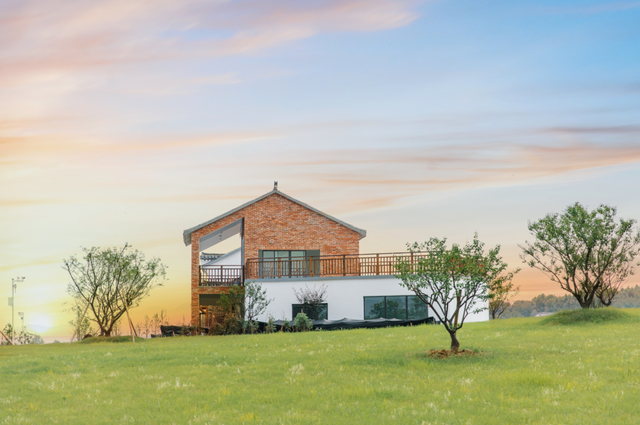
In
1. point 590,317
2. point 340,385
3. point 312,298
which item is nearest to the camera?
point 340,385

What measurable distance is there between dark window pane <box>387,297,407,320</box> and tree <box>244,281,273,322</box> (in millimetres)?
7374

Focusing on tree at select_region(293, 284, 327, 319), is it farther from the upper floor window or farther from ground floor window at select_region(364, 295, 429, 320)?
ground floor window at select_region(364, 295, 429, 320)

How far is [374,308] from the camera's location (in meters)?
32.1

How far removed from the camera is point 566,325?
24047 mm

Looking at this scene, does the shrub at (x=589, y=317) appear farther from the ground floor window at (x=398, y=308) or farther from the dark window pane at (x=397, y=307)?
the dark window pane at (x=397, y=307)

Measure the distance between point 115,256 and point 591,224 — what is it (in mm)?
27861

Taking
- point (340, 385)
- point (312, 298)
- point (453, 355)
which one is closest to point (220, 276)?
point (312, 298)

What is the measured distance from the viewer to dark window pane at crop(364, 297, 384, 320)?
105ft

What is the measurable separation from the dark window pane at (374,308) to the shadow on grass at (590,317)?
370 inches

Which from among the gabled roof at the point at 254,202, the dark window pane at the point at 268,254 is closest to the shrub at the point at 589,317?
the gabled roof at the point at 254,202

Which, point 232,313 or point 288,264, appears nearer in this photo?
point 232,313

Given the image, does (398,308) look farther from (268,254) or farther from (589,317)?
(268,254)

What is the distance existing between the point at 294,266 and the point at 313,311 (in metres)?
6.59

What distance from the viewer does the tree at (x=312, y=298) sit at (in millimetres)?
31531
